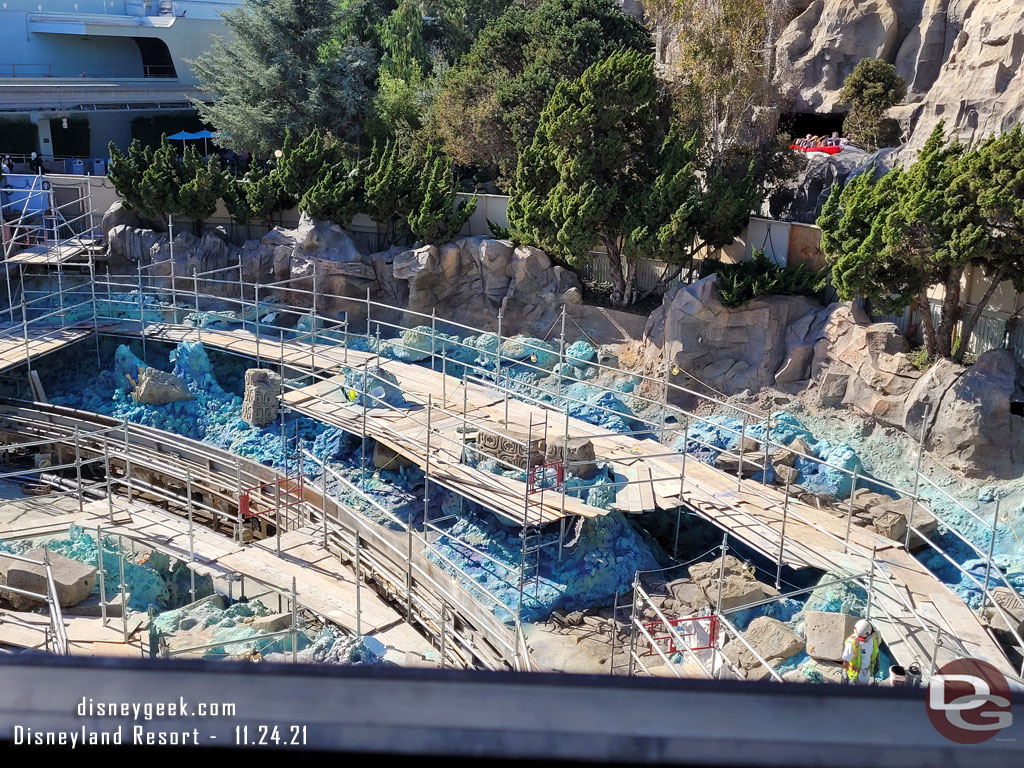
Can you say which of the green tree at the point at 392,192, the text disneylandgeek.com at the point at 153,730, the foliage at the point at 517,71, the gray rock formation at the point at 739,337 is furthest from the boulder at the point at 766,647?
the green tree at the point at 392,192

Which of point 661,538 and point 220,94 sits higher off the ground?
point 220,94

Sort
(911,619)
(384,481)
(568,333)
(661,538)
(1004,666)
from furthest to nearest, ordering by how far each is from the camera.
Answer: (568,333) < (384,481) < (661,538) < (911,619) < (1004,666)

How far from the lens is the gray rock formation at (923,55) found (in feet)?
71.6

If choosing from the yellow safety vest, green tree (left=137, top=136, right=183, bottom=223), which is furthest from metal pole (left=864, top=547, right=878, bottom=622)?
green tree (left=137, top=136, right=183, bottom=223)

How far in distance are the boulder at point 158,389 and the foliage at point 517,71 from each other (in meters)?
10.1

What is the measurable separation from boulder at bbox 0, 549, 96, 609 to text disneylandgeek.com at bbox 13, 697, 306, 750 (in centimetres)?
1476

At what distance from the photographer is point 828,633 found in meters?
13.4

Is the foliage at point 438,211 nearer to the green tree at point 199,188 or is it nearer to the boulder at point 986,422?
the green tree at point 199,188

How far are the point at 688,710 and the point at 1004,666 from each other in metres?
12.2

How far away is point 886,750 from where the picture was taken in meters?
1.30

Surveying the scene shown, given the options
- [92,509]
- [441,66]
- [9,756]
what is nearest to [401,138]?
[441,66]

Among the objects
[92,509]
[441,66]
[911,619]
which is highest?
[441,66]

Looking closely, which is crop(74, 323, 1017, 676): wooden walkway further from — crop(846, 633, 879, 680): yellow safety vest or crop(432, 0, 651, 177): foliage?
crop(432, 0, 651, 177): foliage

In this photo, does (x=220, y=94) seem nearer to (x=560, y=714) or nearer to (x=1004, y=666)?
(x=1004, y=666)
